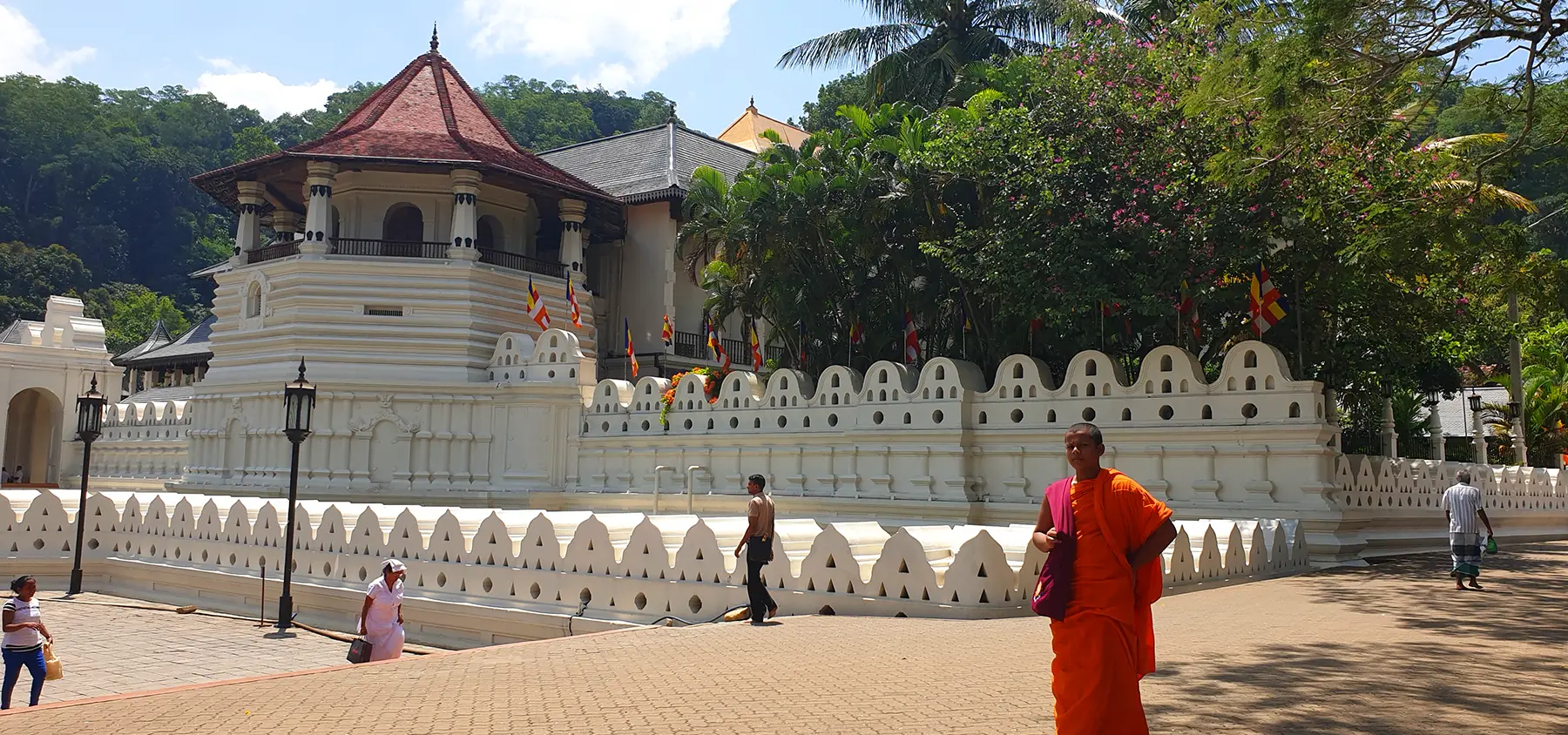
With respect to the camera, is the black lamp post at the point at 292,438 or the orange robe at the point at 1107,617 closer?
the orange robe at the point at 1107,617

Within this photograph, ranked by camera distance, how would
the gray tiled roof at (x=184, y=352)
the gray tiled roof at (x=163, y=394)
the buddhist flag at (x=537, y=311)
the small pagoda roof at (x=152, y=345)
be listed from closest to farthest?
the buddhist flag at (x=537, y=311) < the gray tiled roof at (x=163, y=394) < the gray tiled roof at (x=184, y=352) < the small pagoda roof at (x=152, y=345)

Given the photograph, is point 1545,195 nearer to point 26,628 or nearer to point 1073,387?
point 1073,387

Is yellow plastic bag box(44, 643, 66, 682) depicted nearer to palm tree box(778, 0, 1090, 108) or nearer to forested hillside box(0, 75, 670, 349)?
palm tree box(778, 0, 1090, 108)

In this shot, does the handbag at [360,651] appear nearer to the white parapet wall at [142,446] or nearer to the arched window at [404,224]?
the arched window at [404,224]

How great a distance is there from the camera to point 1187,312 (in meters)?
18.9

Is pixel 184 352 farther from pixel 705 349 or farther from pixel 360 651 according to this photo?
pixel 360 651

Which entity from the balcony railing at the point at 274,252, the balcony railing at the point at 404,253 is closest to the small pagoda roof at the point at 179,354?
the balcony railing at the point at 274,252

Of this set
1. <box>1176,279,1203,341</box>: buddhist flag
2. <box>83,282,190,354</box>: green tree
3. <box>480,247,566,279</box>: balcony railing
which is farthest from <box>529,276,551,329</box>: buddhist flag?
<box>83,282,190,354</box>: green tree

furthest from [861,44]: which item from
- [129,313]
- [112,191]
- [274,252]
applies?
[112,191]

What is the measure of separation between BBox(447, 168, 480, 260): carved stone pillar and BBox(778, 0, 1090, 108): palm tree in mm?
9538

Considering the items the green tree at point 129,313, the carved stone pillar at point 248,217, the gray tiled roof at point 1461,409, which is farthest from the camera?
the green tree at point 129,313

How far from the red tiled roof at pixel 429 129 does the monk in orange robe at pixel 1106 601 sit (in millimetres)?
24972

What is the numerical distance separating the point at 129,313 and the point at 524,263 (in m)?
53.0

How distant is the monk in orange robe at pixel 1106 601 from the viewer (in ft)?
18.7
